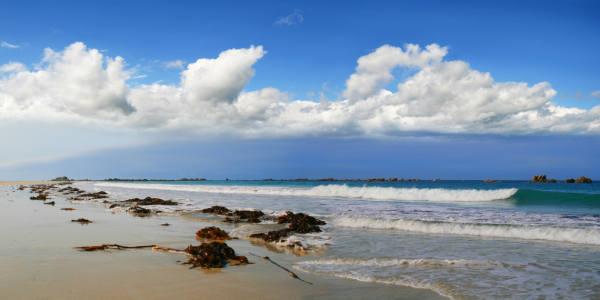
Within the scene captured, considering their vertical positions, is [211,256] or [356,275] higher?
[211,256]

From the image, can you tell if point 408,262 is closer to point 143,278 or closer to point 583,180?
point 143,278

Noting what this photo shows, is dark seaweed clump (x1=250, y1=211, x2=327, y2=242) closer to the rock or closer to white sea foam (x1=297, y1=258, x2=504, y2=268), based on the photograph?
white sea foam (x1=297, y1=258, x2=504, y2=268)

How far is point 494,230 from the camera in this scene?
9.23m

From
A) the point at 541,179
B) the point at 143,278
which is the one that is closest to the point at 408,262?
the point at 143,278

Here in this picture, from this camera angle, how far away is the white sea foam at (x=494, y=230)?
818 cm

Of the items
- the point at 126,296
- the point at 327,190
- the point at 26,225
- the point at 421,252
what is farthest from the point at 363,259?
the point at 327,190

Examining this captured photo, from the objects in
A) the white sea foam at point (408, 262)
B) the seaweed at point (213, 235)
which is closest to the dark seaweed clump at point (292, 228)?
the seaweed at point (213, 235)

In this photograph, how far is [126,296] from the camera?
3.70m

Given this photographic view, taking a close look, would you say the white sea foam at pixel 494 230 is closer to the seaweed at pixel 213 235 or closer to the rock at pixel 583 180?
the seaweed at pixel 213 235

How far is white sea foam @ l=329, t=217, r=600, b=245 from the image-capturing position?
8176 millimetres

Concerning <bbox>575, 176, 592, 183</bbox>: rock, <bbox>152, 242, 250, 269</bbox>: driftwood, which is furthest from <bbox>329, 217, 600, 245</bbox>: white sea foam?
<bbox>575, 176, 592, 183</bbox>: rock

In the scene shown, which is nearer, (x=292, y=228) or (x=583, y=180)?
(x=292, y=228)

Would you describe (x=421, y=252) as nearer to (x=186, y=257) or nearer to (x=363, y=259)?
(x=363, y=259)

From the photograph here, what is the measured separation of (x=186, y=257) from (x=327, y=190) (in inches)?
1057
